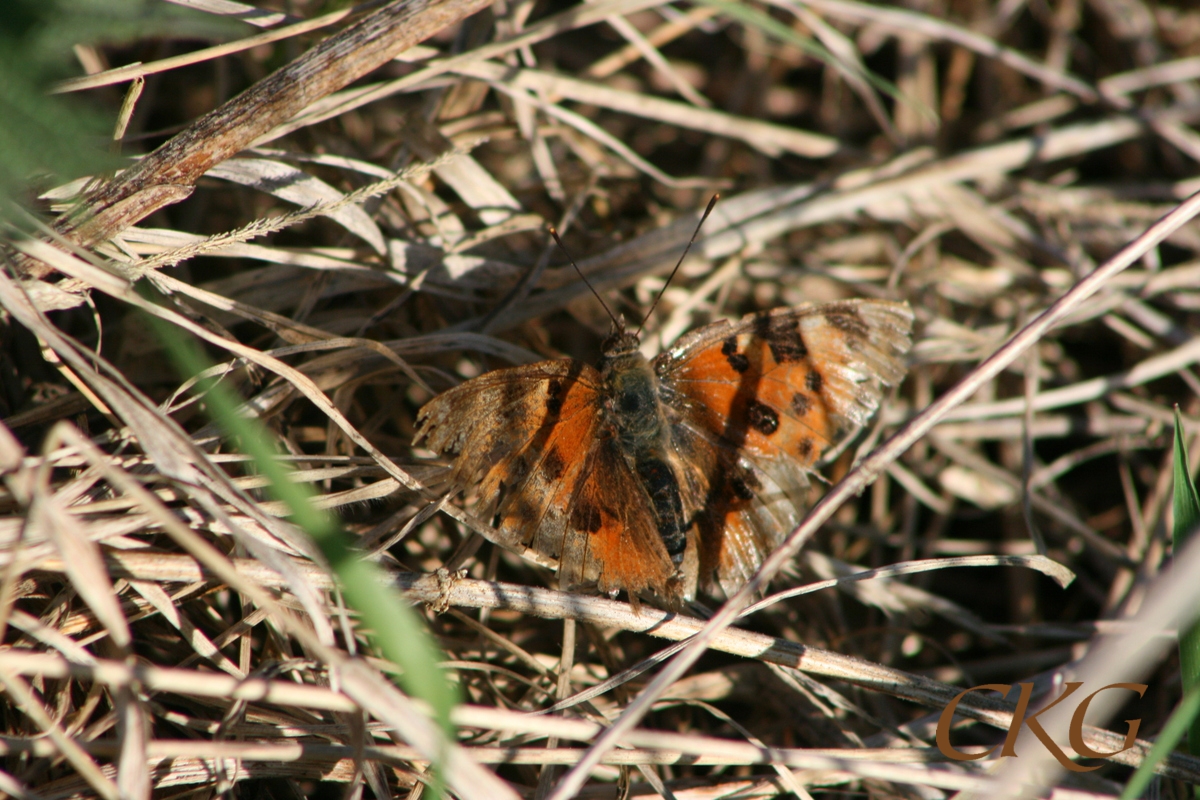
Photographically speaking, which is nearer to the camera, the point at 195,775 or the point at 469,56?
the point at 195,775

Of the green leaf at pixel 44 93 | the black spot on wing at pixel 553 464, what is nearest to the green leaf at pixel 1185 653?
the black spot on wing at pixel 553 464

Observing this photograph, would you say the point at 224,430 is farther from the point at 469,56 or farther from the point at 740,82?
the point at 740,82

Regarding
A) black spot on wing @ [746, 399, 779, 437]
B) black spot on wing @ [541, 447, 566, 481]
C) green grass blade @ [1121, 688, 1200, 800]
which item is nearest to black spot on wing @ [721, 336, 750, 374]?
black spot on wing @ [746, 399, 779, 437]

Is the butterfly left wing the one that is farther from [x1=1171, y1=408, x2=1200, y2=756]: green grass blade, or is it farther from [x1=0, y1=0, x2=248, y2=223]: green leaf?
[x1=0, y1=0, x2=248, y2=223]: green leaf

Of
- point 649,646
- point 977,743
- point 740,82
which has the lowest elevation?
point 977,743

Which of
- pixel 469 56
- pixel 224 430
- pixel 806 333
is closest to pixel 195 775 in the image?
pixel 224 430

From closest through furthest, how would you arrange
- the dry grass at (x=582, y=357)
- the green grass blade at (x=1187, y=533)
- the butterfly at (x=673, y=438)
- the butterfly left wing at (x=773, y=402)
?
the dry grass at (x=582, y=357) < the green grass blade at (x=1187, y=533) < the butterfly at (x=673, y=438) < the butterfly left wing at (x=773, y=402)

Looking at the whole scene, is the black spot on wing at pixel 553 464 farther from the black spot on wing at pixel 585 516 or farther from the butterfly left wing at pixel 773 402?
the butterfly left wing at pixel 773 402

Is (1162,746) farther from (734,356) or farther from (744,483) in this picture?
(734,356)
